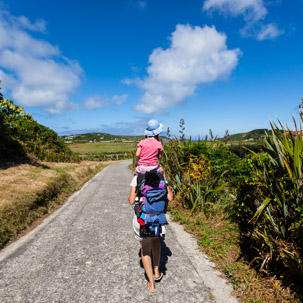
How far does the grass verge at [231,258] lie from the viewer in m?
2.59

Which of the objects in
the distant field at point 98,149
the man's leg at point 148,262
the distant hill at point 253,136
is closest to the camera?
the man's leg at point 148,262

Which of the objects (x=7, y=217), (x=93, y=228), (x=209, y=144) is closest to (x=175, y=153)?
(x=209, y=144)

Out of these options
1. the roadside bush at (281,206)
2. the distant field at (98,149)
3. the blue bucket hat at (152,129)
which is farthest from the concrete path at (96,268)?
the distant field at (98,149)

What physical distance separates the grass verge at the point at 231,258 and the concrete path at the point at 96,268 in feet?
0.66

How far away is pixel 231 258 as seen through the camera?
137 inches

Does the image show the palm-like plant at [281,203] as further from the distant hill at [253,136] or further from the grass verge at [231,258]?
the distant hill at [253,136]

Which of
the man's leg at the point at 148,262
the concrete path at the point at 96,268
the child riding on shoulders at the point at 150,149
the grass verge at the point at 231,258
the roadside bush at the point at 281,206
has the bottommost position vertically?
the concrete path at the point at 96,268

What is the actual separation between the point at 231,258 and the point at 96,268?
227 centimetres

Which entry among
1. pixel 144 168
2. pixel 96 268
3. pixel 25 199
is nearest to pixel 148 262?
pixel 96 268

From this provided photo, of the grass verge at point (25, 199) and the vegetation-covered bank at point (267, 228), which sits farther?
the grass verge at point (25, 199)

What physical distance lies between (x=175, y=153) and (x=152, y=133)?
13.3ft

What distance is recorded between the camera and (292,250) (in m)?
2.57

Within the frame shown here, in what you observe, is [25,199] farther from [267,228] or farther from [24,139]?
[24,139]

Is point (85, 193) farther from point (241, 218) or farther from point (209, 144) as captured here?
point (241, 218)
